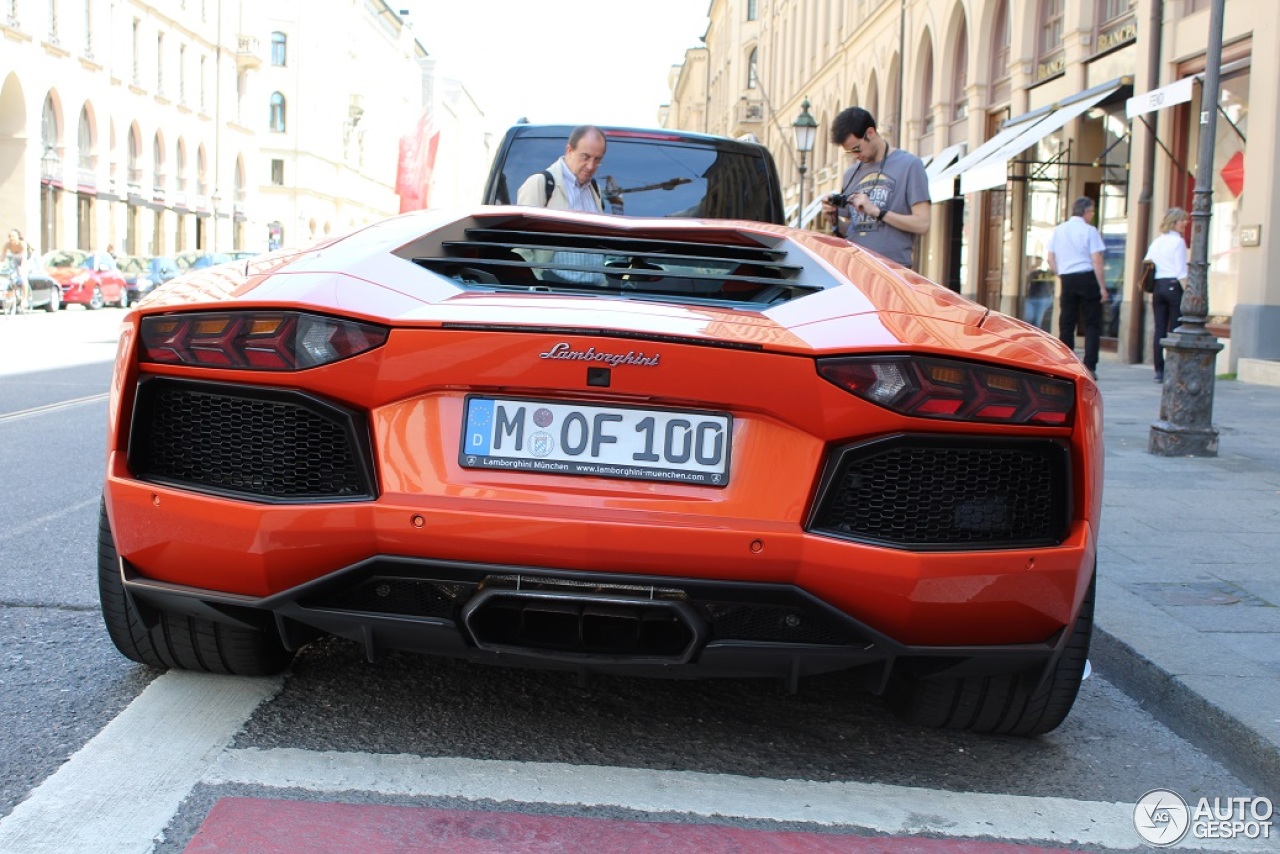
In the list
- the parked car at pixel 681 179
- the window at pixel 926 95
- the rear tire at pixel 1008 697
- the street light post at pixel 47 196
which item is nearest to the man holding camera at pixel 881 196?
the parked car at pixel 681 179

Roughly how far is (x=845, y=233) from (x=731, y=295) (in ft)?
11.8

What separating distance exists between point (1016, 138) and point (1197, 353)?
12.8 m

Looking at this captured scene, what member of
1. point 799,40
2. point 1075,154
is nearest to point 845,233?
point 1075,154

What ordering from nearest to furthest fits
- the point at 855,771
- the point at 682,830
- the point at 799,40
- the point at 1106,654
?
1. the point at 682,830
2. the point at 855,771
3. the point at 1106,654
4. the point at 799,40

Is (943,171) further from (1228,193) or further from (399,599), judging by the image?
(399,599)

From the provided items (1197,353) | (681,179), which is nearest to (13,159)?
(1197,353)

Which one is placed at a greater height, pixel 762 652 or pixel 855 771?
pixel 762 652

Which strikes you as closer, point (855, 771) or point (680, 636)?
point (680, 636)

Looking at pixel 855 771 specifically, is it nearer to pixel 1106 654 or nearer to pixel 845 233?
pixel 1106 654

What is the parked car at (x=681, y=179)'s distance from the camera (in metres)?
6.34

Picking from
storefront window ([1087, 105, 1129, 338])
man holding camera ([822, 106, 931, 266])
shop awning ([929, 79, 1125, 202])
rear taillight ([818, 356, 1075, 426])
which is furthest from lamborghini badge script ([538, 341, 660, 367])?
storefront window ([1087, 105, 1129, 338])

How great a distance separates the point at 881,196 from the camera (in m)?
6.66

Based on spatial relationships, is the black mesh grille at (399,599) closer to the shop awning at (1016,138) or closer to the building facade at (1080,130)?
the building facade at (1080,130)

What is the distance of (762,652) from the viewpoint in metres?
2.74
